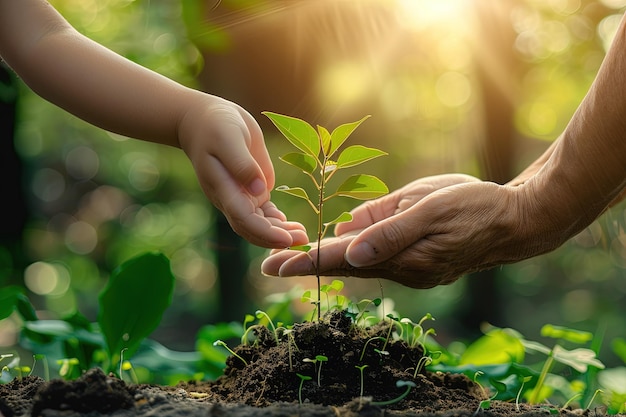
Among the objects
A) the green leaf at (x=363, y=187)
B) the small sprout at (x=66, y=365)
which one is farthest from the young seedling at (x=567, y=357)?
the small sprout at (x=66, y=365)

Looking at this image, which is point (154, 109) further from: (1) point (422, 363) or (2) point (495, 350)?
(2) point (495, 350)

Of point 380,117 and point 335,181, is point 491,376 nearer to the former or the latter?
point 380,117

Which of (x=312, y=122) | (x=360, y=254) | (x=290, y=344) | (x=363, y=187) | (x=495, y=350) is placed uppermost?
(x=312, y=122)

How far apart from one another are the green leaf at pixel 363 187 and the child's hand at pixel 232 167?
12 cm

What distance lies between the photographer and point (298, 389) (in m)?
0.99

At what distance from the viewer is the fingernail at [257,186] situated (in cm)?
97

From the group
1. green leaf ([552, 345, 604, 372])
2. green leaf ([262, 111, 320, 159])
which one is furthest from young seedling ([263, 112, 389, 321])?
green leaf ([552, 345, 604, 372])

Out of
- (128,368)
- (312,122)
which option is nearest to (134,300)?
(128,368)

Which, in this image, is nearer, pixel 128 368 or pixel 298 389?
pixel 298 389

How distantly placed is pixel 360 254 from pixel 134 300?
0.49 m

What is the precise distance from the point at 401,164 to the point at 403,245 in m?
6.86

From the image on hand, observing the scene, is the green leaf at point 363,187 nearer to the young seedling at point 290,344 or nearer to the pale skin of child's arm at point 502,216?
the pale skin of child's arm at point 502,216

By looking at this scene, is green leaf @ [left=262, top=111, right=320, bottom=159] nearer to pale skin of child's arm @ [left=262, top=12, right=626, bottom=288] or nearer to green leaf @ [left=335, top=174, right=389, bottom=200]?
green leaf @ [left=335, top=174, right=389, bottom=200]

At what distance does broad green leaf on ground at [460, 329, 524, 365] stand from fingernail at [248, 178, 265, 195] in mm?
760
